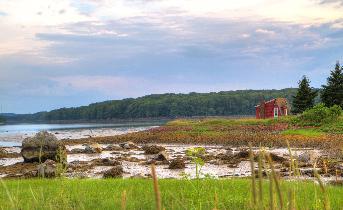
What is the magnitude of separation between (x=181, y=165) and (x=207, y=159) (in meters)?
5.22

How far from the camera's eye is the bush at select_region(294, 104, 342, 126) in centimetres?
5233

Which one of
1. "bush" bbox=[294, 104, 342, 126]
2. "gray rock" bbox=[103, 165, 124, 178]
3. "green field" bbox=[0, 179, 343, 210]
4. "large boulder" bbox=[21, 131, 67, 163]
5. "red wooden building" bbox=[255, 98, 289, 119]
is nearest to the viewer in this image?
"green field" bbox=[0, 179, 343, 210]

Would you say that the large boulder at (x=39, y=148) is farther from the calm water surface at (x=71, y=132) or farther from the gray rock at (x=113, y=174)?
the calm water surface at (x=71, y=132)

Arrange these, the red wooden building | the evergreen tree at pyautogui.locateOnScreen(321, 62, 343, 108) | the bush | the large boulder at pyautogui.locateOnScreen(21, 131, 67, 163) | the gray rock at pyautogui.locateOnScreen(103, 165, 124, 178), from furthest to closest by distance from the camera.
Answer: the red wooden building → the evergreen tree at pyautogui.locateOnScreen(321, 62, 343, 108) → the bush → the large boulder at pyautogui.locateOnScreen(21, 131, 67, 163) → the gray rock at pyautogui.locateOnScreen(103, 165, 124, 178)

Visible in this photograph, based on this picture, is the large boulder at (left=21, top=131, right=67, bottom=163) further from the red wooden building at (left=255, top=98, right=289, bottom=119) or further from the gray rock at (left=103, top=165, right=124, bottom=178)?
the red wooden building at (left=255, top=98, right=289, bottom=119)

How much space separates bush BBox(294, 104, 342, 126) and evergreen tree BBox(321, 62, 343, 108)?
12948mm

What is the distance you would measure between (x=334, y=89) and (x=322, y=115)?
1493 centimetres

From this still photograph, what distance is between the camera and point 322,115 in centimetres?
5294

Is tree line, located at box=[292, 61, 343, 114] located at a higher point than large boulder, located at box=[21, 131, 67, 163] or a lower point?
higher

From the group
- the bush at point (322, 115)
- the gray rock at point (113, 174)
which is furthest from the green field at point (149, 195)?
the bush at point (322, 115)

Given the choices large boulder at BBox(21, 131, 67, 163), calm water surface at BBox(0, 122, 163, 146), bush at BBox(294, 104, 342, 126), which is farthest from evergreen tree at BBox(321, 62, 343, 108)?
large boulder at BBox(21, 131, 67, 163)

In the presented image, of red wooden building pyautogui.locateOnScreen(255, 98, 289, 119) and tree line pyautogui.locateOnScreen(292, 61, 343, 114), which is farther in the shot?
red wooden building pyautogui.locateOnScreen(255, 98, 289, 119)

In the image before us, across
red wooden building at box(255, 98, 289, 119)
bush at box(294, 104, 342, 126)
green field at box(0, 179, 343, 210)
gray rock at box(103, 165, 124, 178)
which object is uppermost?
red wooden building at box(255, 98, 289, 119)

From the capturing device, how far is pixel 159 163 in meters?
28.0
